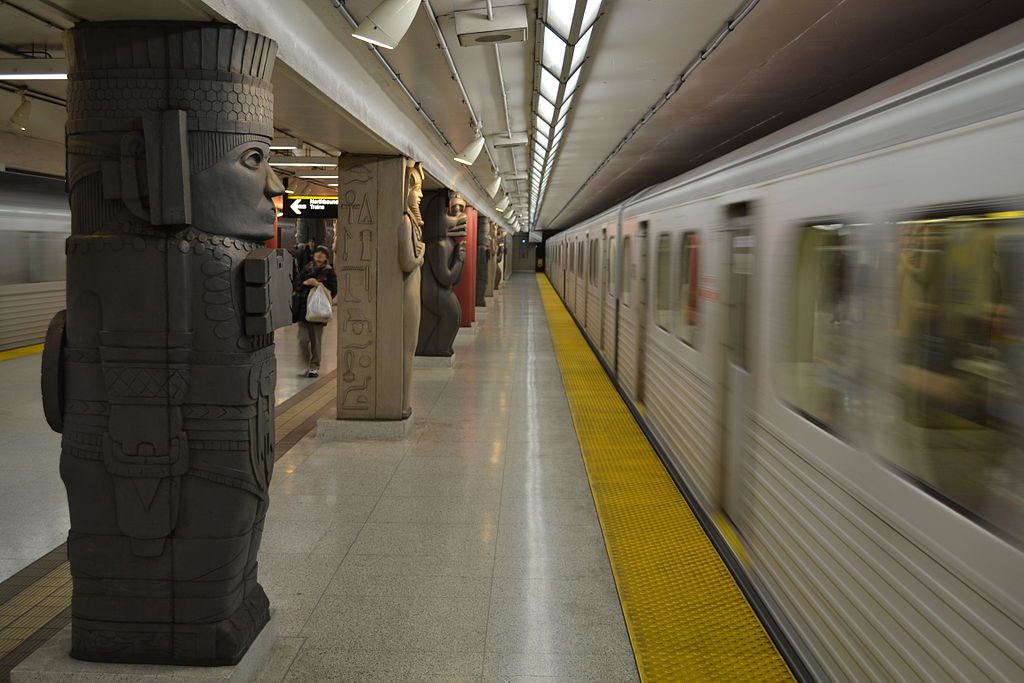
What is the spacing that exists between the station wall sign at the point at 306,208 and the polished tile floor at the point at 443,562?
25.1 ft

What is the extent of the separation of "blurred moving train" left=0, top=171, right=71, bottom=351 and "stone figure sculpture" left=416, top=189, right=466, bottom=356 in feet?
18.1

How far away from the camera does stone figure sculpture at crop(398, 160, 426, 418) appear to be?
22.0ft

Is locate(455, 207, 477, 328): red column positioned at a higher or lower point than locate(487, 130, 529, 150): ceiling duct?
lower

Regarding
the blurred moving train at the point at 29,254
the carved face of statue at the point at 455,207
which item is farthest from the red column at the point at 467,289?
the blurred moving train at the point at 29,254

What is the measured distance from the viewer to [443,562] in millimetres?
4305

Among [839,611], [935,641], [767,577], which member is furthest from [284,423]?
[935,641]

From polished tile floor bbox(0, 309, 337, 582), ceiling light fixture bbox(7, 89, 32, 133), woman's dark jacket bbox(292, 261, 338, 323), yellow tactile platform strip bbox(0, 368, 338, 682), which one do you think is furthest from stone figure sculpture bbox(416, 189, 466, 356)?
yellow tactile platform strip bbox(0, 368, 338, 682)

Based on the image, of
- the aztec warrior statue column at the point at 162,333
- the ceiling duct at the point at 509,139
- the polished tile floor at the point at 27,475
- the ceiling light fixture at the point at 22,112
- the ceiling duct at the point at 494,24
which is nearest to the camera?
the aztec warrior statue column at the point at 162,333

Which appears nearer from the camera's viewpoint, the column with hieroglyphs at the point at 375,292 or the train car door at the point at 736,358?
the train car door at the point at 736,358

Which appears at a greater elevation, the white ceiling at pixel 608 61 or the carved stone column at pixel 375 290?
the white ceiling at pixel 608 61

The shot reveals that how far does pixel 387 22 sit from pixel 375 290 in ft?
9.90

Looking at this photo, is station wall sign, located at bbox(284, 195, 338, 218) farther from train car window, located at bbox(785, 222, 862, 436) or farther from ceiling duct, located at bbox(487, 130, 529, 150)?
train car window, located at bbox(785, 222, 862, 436)

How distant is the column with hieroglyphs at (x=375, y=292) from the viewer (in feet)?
A: 21.7

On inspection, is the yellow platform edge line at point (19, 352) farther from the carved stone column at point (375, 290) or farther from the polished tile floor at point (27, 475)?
the carved stone column at point (375, 290)
